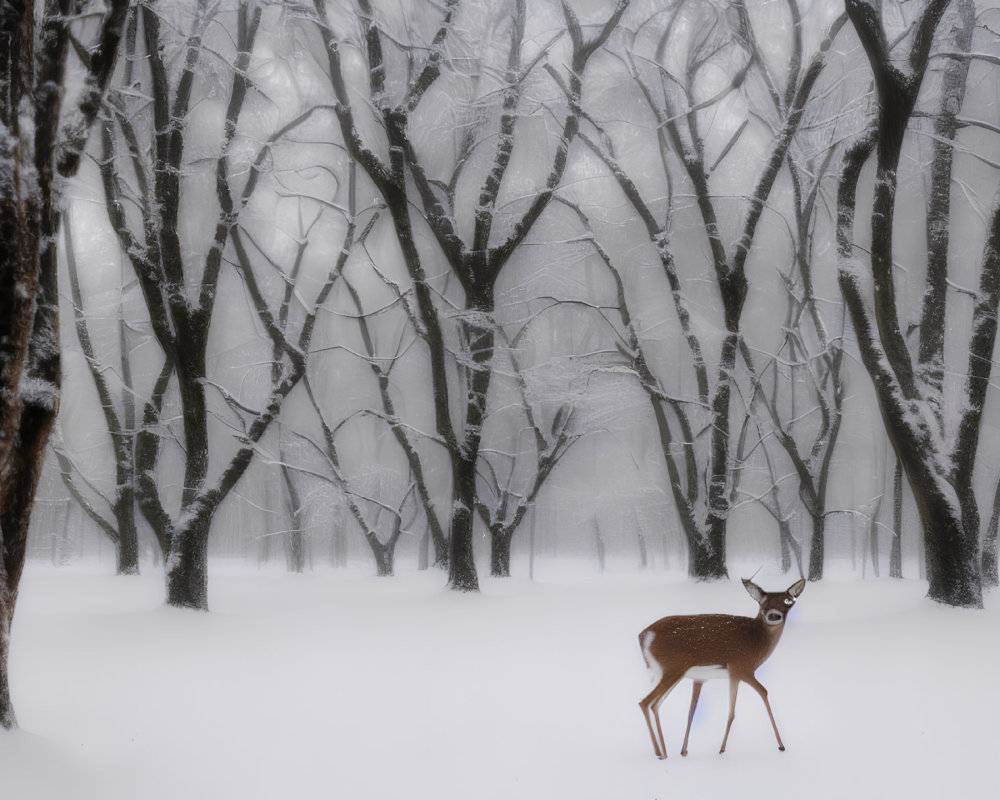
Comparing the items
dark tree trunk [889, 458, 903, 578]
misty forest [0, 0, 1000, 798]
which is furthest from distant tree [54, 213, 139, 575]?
dark tree trunk [889, 458, 903, 578]

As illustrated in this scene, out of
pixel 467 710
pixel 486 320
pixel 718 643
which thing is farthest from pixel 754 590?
pixel 486 320

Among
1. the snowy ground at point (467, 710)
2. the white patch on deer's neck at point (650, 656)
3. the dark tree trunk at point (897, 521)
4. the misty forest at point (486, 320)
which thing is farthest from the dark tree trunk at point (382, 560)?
the white patch on deer's neck at point (650, 656)

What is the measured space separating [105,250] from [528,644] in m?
16.8

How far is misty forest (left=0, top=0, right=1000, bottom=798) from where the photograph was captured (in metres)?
4.79

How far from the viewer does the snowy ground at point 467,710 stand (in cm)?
429

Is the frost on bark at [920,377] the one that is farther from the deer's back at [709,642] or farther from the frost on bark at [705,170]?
the deer's back at [709,642]

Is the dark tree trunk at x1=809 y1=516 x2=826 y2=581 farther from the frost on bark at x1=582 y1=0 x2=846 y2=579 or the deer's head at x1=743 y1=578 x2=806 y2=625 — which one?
the deer's head at x1=743 y1=578 x2=806 y2=625

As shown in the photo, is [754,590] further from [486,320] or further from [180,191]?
[180,191]

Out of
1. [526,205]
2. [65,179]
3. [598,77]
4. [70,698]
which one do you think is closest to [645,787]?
[70,698]

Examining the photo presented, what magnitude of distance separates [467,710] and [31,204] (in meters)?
4.27

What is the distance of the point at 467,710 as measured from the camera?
19.4 ft

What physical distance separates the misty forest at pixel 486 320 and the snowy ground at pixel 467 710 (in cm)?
5

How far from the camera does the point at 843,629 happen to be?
9.30m

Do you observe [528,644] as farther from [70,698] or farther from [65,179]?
[65,179]
